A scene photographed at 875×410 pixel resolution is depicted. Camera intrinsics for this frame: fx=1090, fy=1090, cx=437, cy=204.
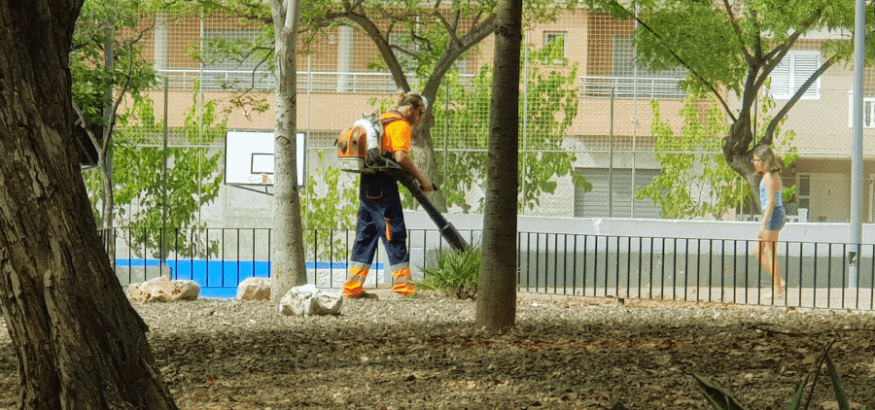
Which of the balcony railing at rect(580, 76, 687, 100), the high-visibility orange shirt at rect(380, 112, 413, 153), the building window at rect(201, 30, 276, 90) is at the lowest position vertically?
the high-visibility orange shirt at rect(380, 112, 413, 153)

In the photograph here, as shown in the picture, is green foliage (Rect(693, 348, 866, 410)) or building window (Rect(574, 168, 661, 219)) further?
building window (Rect(574, 168, 661, 219))

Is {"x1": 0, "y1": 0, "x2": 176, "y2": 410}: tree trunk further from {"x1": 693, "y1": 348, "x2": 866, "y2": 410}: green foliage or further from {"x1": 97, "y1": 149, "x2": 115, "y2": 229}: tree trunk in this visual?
{"x1": 97, "y1": 149, "x2": 115, "y2": 229}: tree trunk

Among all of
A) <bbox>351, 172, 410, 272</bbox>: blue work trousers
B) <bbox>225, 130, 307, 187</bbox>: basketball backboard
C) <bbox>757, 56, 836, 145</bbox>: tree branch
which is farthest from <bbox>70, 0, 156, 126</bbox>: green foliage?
<bbox>757, 56, 836, 145</bbox>: tree branch

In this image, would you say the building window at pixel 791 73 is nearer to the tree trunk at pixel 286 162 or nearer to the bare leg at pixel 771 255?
the bare leg at pixel 771 255

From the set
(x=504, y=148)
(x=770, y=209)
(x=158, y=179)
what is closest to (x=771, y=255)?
(x=770, y=209)

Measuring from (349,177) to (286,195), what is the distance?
34.9 feet

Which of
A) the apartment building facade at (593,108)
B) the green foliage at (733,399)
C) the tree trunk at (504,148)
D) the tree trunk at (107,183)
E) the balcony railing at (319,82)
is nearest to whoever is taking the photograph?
the green foliage at (733,399)

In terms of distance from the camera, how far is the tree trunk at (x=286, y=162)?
1014 cm

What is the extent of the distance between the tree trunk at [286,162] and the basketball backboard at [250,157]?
4.68 metres

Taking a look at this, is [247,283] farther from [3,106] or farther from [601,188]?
[601,188]

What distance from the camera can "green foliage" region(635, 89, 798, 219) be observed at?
2059cm

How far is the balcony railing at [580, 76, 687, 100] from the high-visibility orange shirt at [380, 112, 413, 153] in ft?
36.3

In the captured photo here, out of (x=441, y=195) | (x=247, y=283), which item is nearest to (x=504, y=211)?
(x=247, y=283)

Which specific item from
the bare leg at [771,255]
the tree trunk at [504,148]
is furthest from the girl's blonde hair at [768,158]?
the tree trunk at [504,148]
